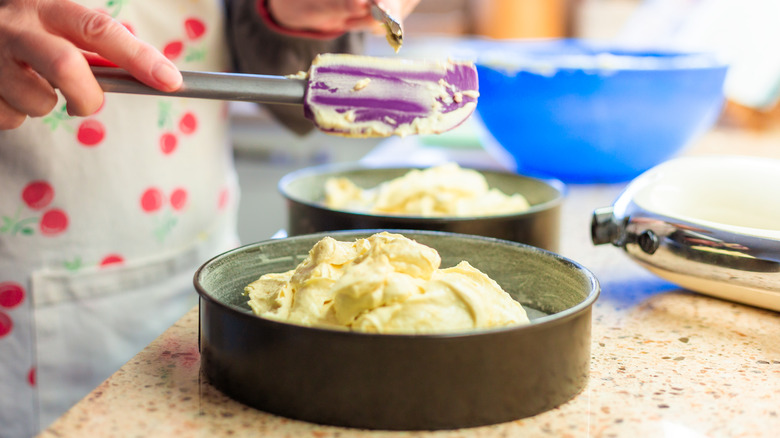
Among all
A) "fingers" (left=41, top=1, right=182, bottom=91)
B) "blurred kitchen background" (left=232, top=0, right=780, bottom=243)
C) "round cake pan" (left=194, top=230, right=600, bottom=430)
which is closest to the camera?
"round cake pan" (left=194, top=230, right=600, bottom=430)

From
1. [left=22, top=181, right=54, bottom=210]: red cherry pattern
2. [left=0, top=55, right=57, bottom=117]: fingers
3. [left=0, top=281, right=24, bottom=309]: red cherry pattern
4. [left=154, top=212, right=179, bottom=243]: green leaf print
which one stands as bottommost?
[left=0, top=281, right=24, bottom=309]: red cherry pattern

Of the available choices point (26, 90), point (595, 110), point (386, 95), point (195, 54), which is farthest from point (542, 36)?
point (26, 90)

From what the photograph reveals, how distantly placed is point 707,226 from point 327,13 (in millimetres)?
565

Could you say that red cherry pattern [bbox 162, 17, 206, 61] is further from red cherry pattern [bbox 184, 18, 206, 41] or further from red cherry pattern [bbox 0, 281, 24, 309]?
red cherry pattern [bbox 0, 281, 24, 309]

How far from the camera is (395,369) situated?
1.76 feet

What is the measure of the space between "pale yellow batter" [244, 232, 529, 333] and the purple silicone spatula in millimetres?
123

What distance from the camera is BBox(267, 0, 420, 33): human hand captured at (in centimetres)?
101

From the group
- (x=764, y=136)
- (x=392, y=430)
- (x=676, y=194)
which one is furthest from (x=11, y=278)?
→ (x=764, y=136)

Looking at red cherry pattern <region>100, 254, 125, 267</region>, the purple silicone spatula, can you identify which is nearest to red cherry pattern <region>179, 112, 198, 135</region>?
red cherry pattern <region>100, 254, 125, 267</region>

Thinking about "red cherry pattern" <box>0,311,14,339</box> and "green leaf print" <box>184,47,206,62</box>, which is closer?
"red cherry pattern" <box>0,311,14,339</box>

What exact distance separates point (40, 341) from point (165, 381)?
1.66ft

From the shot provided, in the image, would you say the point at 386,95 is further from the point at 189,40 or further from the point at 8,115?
the point at 189,40

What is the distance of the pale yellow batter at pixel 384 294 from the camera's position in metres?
0.60

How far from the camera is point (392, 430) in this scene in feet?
1.82
